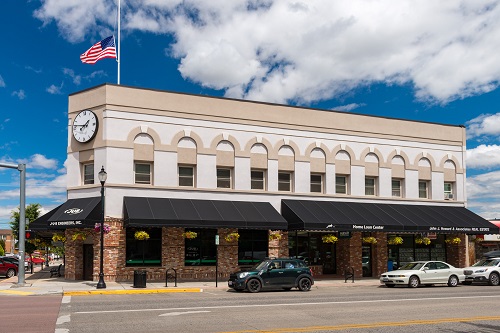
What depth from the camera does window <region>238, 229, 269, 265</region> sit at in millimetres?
33625

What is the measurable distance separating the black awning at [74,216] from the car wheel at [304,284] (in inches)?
430

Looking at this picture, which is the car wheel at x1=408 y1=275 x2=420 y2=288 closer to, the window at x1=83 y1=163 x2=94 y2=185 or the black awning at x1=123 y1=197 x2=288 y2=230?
the black awning at x1=123 y1=197 x2=288 y2=230

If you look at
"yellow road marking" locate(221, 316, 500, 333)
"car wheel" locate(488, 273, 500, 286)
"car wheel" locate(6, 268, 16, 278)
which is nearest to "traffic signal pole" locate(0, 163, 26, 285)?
"car wheel" locate(6, 268, 16, 278)

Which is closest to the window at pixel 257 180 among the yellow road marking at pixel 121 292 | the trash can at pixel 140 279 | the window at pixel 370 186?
the window at pixel 370 186

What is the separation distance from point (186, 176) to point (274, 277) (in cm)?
950

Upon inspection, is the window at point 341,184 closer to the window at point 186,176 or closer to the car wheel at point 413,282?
the car wheel at point 413,282

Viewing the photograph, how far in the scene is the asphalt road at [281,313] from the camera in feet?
47.9

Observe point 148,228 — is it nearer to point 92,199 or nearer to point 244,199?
point 92,199

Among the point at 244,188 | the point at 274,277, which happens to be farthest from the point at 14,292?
the point at 244,188

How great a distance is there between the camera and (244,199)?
112 ft

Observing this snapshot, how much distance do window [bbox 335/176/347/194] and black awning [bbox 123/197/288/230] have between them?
5794 mm

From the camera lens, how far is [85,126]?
1261 inches

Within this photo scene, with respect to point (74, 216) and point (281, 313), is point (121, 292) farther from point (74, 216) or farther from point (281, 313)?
point (281, 313)

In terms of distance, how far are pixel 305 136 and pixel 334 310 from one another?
19.0 m
